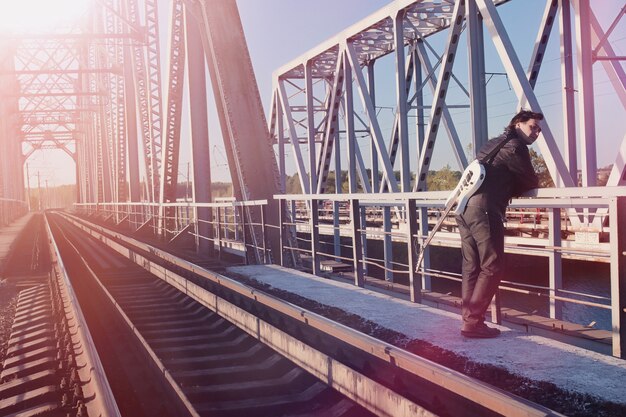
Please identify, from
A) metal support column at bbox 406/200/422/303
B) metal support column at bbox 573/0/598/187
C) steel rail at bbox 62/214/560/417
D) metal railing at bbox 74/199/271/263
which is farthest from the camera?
metal railing at bbox 74/199/271/263

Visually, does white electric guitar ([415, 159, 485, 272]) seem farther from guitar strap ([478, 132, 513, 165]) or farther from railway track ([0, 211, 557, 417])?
railway track ([0, 211, 557, 417])

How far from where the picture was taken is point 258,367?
16.8ft

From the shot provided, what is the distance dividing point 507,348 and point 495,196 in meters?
0.99

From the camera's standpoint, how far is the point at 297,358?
4.93m

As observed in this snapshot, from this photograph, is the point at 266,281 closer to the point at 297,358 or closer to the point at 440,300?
the point at 440,300

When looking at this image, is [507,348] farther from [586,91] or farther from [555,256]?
[586,91]

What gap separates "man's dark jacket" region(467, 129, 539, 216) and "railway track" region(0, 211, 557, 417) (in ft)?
3.85

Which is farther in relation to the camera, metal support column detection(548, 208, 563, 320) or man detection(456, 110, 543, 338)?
metal support column detection(548, 208, 563, 320)

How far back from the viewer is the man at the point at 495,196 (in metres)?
4.10

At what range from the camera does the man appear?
4.10 m

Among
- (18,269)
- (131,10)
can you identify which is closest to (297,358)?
(18,269)

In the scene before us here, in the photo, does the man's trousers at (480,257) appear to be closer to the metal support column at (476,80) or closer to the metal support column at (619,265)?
the metal support column at (619,265)

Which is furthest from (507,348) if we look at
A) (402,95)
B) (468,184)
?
(402,95)

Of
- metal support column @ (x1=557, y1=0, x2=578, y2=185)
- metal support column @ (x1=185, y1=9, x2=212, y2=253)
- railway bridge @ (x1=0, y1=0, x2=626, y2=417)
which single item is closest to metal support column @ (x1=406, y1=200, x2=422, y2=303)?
railway bridge @ (x1=0, y1=0, x2=626, y2=417)
